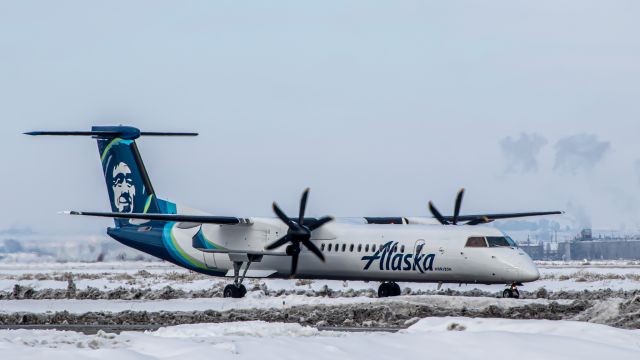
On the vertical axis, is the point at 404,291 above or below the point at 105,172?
below

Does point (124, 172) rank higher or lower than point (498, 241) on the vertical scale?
higher

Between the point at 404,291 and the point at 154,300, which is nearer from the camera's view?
the point at 154,300

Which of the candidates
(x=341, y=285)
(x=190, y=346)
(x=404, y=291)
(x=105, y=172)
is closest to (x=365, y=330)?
(x=190, y=346)

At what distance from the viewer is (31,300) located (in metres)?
35.6

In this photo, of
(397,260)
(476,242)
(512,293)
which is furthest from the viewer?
(397,260)

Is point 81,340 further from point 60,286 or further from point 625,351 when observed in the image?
point 60,286

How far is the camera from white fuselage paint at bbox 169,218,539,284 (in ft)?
108

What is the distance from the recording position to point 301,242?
→ 120 feet

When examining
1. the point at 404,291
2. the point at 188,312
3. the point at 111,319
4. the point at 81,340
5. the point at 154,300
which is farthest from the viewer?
the point at 404,291

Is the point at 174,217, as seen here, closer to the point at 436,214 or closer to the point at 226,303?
the point at 226,303

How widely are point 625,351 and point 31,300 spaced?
25.5 m

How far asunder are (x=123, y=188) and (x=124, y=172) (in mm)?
632

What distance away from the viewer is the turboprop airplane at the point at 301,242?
109 feet

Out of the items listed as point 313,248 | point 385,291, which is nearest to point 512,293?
point 385,291
